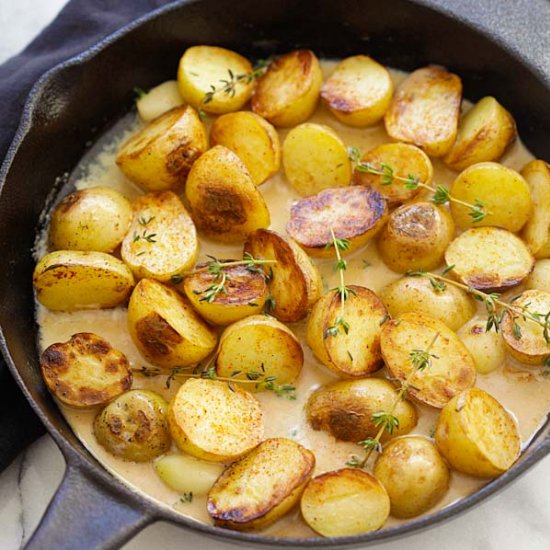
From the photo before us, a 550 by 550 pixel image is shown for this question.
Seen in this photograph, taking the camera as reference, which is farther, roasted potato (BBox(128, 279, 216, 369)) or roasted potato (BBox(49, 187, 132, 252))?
roasted potato (BBox(49, 187, 132, 252))

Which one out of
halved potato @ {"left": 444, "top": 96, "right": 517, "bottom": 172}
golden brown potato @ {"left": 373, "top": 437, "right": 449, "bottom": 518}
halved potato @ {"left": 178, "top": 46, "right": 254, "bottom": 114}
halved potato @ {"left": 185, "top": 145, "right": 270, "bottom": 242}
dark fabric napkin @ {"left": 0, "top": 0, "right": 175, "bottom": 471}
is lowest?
golden brown potato @ {"left": 373, "top": 437, "right": 449, "bottom": 518}

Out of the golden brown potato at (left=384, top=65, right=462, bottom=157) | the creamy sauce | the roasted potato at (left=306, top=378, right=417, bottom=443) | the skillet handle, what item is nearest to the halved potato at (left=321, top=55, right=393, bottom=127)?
the golden brown potato at (left=384, top=65, right=462, bottom=157)

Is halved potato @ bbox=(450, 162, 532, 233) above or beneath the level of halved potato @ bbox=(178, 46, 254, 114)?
beneath

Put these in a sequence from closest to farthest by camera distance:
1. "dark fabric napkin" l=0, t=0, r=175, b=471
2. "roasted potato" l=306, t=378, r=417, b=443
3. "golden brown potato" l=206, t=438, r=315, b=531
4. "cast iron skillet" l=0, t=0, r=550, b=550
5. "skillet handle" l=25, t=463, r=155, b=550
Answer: "skillet handle" l=25, t=463, r=155, b=550 → "golden brown potato" l=206, t=438, r=315, b=531 → "roasted potato" l=306, t=378, r=417, b=443 → "cast iron skillet" l=0, t=0, r=550, b=550 → "dark fabric napkin" l=0, t=0, r=175, b=471

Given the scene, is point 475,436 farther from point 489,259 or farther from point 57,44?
point 57,44

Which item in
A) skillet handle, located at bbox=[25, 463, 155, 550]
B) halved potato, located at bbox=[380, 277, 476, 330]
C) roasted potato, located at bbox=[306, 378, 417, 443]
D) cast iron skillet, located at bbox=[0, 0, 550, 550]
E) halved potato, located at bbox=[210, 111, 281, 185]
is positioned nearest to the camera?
skillet handle, located at bbox=[25, 463, 155, 550]

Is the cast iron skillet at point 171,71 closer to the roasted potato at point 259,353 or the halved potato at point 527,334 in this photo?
the halved potato at point 527,334

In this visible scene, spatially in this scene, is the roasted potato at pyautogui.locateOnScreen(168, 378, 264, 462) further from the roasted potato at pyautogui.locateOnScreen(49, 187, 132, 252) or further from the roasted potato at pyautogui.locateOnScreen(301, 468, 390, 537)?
the roasted potato at pyautogui.locateOnScreen(49, 187, 132, 252)
